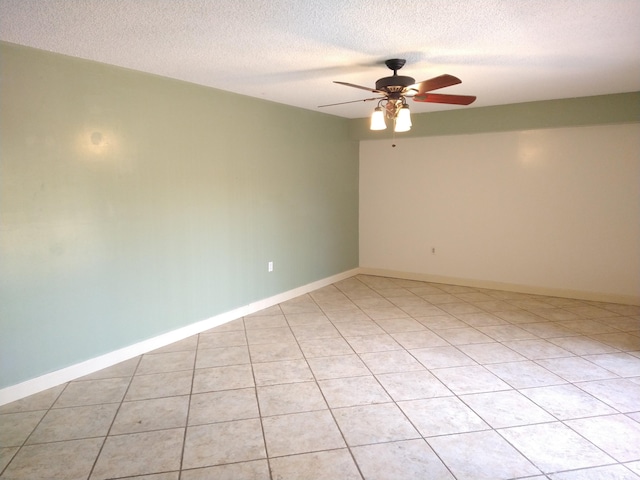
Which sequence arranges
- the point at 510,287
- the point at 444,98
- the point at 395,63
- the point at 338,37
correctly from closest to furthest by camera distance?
the point at 338,37
the point at 395,63
the point at 444,98
the point at 510,287

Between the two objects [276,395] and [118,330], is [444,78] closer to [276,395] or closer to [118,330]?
[276,395]

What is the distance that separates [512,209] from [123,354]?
470 cm

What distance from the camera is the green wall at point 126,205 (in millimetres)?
2662

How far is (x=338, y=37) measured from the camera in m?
2.54

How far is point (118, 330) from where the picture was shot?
3.27 meters

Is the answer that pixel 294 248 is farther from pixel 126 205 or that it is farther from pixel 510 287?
pixel 510 287

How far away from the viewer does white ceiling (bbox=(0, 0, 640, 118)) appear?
211 cm

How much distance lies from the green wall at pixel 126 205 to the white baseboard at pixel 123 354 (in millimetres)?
54

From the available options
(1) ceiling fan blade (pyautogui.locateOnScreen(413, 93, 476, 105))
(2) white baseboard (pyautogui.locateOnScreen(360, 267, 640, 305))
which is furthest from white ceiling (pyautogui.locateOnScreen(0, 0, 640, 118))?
(2) white baseboard (pyautogui.locateOnScreen(360, 267, 640, 305))

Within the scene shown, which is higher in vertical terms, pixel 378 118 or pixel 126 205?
pixel 378 118

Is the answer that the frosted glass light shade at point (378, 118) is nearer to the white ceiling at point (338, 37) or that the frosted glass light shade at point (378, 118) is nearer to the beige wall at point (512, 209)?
the white ceiling at point (338, 37)

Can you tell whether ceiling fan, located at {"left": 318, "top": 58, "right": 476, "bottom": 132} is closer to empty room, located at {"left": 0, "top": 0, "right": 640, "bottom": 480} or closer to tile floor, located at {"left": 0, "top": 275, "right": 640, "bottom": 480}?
empty room, located at {"left": 0, "top": 0, "right": 640, "bottom": 480}

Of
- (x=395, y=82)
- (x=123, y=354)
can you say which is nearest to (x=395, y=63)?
(x=395, y=82)

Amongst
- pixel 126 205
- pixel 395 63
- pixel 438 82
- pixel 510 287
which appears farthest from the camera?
pixel 510 287
